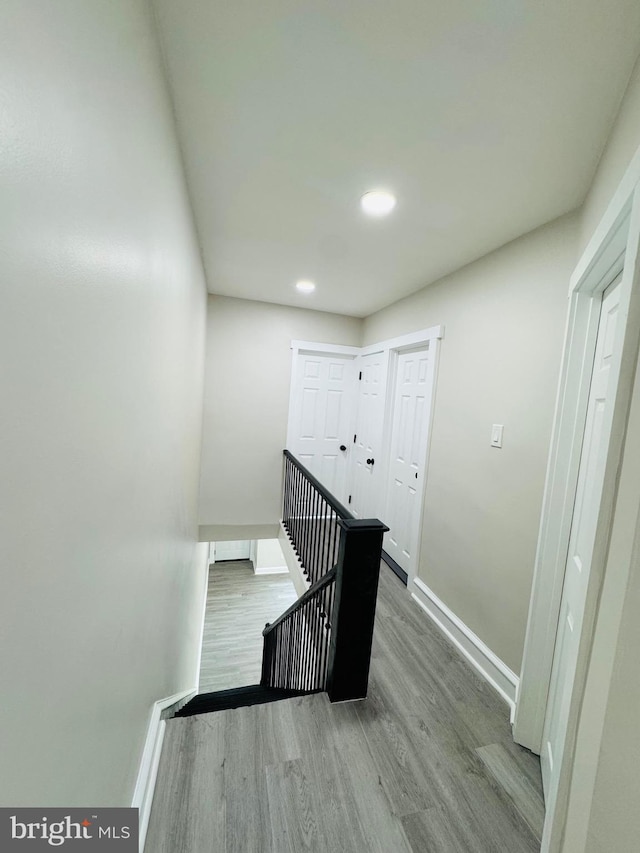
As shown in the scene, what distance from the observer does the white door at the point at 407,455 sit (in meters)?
2.72

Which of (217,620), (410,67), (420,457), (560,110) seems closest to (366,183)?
(410,67)

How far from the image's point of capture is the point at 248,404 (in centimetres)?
385

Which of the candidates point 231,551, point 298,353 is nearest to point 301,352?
point 298,353

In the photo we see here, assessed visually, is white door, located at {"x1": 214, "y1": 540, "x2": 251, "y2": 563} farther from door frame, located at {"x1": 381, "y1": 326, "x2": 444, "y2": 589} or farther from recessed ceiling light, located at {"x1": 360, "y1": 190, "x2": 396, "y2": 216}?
recessed ceiling light, located at {"x1": 360, "y1": 190, "x2": 396, "y2": 216}

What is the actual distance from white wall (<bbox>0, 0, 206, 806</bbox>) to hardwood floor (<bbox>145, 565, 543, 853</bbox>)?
340 mm

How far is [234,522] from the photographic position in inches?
155

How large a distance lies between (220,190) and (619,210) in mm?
1643

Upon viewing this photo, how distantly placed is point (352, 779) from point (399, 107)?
239cm

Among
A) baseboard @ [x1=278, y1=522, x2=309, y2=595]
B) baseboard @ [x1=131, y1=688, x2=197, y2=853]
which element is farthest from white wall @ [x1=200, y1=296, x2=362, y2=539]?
baseboard @ [x1=131, y1=688, x2=197, y2=853]

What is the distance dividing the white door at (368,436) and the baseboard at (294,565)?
86cm

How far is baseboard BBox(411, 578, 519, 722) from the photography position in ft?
5.70

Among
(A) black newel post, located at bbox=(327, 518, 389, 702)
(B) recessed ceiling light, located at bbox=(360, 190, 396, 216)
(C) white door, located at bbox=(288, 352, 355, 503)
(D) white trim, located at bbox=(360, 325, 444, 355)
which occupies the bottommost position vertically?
(A) black newel post, located at bbox=(327, 518, 389, 702)

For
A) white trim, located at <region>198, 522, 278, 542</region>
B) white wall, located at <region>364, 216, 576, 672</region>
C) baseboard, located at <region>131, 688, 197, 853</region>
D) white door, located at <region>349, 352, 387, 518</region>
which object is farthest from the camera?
white trim, located at <region>198, 522, 278, 542</region>

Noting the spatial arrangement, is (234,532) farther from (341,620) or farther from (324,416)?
(341,620)
